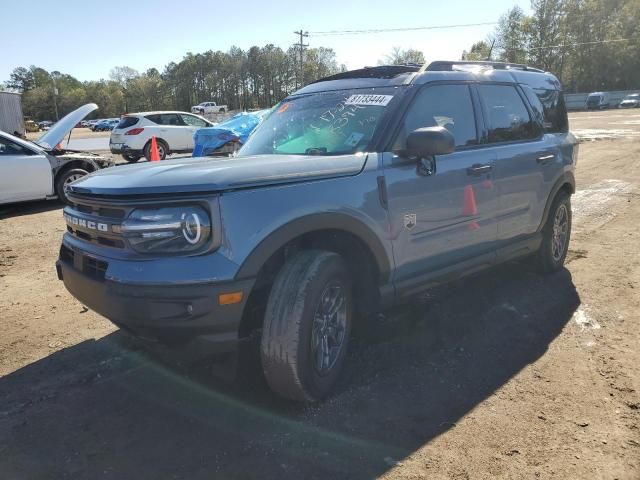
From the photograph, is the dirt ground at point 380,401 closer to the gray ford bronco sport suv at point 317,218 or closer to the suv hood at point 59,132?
the gray ford bronco sport suv at point 317,218

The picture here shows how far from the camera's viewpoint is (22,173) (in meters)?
9.07

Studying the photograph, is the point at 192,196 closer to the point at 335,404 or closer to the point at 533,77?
the point at 335,404

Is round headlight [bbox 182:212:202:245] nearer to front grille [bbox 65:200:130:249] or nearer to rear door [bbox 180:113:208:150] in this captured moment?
front grille [bbox 65:200:130:249]

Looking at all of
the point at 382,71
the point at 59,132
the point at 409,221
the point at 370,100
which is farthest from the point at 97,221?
the point at 59,132

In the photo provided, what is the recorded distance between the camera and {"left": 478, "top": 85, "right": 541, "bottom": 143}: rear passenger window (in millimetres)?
4371

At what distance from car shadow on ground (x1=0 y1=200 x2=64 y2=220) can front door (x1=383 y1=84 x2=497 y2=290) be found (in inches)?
318

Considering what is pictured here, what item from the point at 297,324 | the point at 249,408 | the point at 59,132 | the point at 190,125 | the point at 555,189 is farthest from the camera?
the point at 190,125

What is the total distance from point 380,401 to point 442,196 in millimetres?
1473

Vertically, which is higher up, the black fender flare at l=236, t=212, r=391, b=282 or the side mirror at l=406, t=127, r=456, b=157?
the side mirror at l=406, t=127, r=456, b=157

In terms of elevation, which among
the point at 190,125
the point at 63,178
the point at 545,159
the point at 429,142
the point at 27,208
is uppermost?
the point at 190,125

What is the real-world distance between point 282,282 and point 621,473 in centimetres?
190

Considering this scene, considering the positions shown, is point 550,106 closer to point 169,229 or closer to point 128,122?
point 169,229

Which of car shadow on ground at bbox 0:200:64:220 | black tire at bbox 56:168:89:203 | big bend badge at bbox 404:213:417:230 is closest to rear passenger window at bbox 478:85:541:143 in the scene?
big bend badge at bbox 404:213:417:230

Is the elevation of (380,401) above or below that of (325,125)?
below
